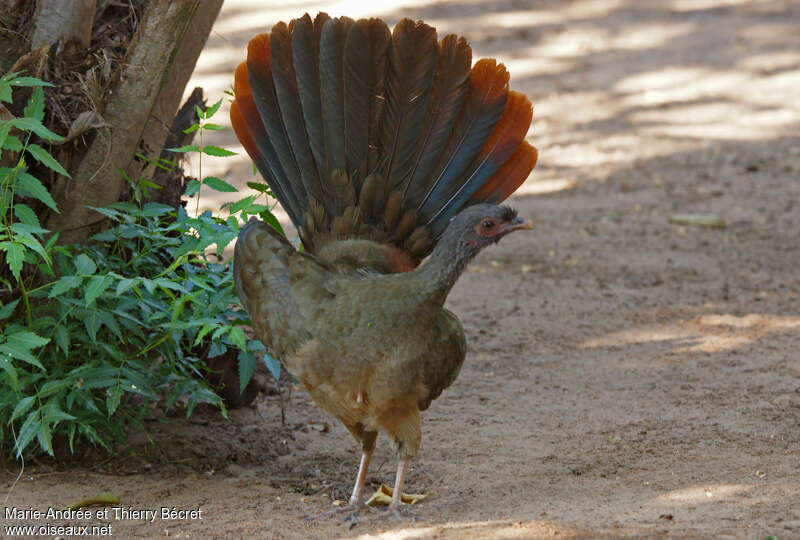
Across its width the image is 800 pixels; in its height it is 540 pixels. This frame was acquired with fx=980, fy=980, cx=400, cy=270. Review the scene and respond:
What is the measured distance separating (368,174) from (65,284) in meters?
1.43

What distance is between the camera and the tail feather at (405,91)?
4.13m

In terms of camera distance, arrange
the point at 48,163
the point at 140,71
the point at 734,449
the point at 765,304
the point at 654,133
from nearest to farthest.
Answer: the point at 48,163
the point at 140,71
the point at 734,449
the point at 765,304
the point at 654,133

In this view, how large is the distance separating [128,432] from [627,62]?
830 cm

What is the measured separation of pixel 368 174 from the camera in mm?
4312

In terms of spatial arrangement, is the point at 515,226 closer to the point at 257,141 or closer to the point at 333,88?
the point at 333,88

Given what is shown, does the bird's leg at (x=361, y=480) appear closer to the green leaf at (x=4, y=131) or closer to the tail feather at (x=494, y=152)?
the tail feather at (x=494, y=152)

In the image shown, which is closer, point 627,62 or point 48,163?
point 48,163

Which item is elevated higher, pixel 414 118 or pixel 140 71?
pixel 140 71

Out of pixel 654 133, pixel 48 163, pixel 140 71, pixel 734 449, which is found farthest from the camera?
pixel 654 133

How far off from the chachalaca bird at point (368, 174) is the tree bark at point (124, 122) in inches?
16.5

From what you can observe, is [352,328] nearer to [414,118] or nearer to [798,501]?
[414,118]

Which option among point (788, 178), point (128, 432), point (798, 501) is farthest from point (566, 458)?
point (788, 178)

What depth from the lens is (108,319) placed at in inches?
143

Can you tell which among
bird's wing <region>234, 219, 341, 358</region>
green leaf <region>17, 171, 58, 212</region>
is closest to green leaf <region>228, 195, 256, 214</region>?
bird's wing <region>234, 219, 341, 358</region>
